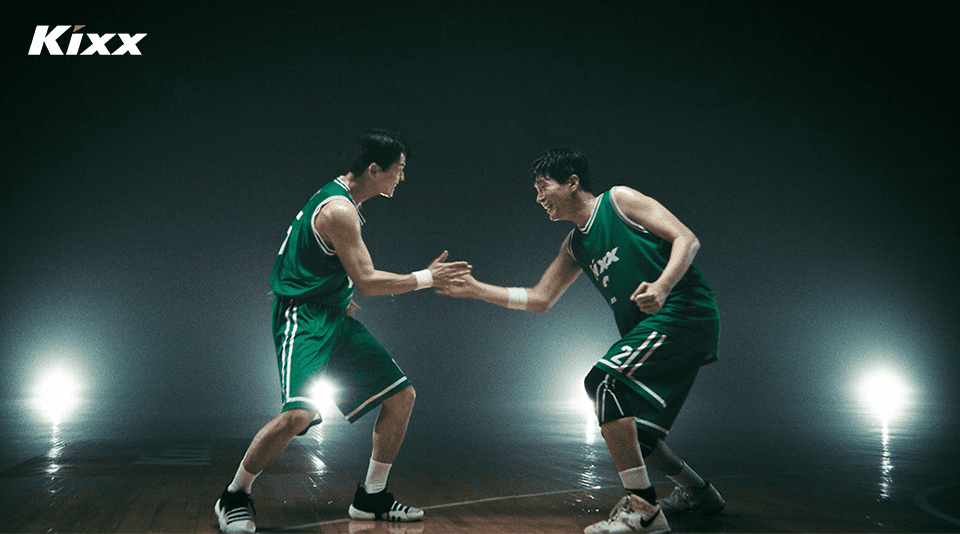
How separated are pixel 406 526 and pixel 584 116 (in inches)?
316

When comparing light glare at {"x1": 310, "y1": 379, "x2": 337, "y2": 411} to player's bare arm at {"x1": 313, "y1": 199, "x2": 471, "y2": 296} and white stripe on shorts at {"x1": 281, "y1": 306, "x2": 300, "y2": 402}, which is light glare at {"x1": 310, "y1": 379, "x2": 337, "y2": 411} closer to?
white stripe on shorts at {"x1": 281, "y1": 306, "x2": 300, "y2": 402}

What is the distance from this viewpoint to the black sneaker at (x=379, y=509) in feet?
7.34

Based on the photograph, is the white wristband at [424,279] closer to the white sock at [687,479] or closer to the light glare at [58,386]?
the white sock at [687,479]

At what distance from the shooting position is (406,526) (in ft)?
7.06

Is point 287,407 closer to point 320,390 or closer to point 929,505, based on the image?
point 320,390

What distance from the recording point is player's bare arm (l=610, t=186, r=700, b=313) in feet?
6.41

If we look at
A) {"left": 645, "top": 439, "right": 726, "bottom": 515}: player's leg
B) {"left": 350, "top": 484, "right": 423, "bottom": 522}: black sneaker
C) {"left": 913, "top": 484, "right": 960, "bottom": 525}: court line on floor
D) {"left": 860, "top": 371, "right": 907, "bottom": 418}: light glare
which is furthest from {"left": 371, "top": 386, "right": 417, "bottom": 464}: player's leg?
{"left": 860, "top": 371, "right": 907, "bottom": 418}: light glare

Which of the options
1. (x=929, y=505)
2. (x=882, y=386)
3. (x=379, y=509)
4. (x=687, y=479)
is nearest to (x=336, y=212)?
(x=379, y=509)

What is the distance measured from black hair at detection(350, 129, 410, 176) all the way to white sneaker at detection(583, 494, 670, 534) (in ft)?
4.31

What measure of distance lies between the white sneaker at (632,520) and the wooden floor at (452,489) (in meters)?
0.16

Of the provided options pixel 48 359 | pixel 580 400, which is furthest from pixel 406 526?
pixel 48 359

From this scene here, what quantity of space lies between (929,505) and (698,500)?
0.90m

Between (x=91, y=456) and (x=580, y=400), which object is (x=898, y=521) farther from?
(x=580, y=400)

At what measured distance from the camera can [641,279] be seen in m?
2.20
